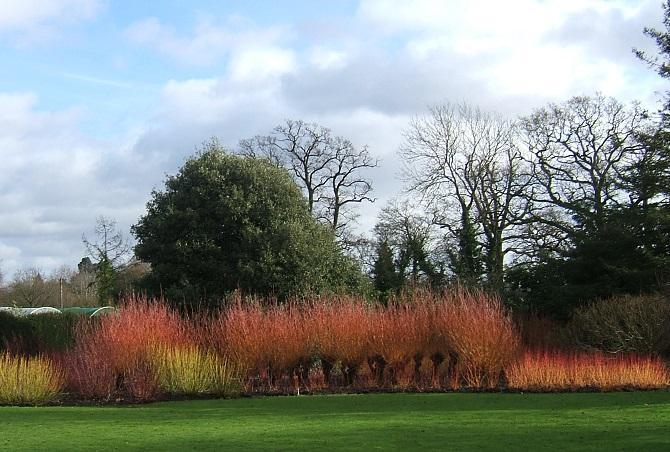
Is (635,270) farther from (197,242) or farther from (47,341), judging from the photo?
(47,341)

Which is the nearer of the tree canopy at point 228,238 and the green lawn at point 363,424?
the green lawn at point 363,424

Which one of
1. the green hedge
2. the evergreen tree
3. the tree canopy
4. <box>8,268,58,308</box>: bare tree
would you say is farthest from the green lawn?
<box>8,268,58,308</box>: bare tree

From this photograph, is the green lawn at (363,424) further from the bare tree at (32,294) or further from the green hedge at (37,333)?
the bare tree at (32,294)

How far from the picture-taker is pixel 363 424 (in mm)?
12305

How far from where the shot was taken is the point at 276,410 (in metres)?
15.2

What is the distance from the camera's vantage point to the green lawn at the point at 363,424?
1016 cm

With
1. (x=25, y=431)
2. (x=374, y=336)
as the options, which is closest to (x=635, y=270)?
(x=374, y=336)

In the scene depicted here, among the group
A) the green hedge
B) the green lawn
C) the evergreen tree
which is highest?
the evergreen tree

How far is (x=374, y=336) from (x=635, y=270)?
10783mm

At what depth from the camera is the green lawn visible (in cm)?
1016

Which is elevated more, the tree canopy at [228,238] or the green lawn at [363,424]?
the tree canopy at [228,238]

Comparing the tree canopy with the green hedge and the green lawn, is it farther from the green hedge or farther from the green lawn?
the green lawn

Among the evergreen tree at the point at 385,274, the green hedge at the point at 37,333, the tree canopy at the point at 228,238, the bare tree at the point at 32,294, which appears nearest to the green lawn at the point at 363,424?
the green hedge at the point at 37,333

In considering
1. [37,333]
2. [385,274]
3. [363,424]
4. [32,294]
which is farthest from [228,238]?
[32,294]
